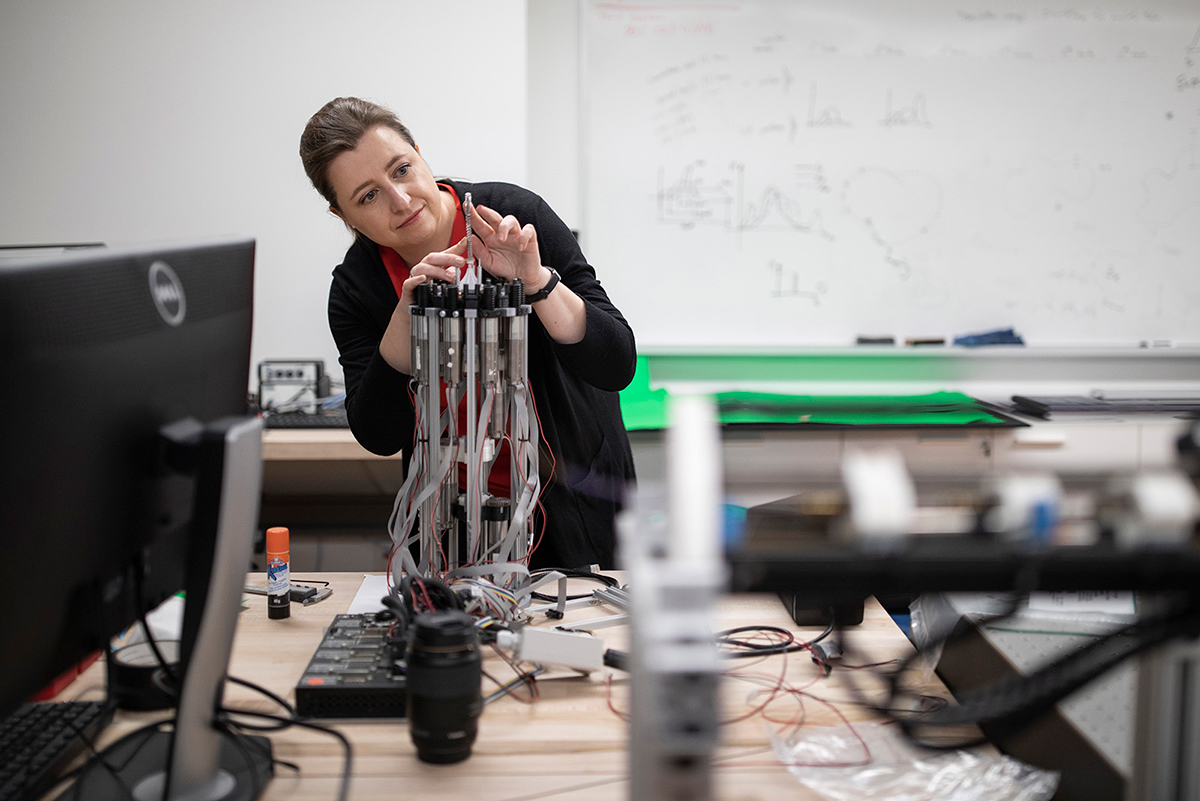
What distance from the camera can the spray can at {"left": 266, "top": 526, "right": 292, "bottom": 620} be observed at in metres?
1.23

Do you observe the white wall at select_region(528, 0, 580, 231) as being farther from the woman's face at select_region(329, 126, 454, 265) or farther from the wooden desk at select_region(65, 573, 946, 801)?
the wooden desk at select_region(65, 573, 946, 801)

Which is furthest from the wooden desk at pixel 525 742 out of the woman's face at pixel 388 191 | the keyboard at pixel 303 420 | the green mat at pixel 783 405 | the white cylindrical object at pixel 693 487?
the green mat at pixel 783 405

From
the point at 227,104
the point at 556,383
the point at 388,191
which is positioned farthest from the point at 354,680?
the point at 227,104

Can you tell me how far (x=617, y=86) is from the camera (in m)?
3.07

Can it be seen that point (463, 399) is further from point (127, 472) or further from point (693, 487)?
point (693, 487)

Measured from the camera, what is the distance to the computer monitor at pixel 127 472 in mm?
670

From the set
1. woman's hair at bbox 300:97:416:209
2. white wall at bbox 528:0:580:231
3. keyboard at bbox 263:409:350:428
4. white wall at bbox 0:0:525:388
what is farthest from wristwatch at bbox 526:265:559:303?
white wall at bbox 528:0:580:231

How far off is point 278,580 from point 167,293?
Result: 55 cm

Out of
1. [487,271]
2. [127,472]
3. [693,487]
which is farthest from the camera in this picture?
[487,271]

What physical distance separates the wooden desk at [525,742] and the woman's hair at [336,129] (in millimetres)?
757

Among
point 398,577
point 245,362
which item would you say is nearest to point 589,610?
point 398,577

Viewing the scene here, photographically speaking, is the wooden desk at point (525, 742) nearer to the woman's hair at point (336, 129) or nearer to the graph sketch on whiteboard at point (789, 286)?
the woman's hair at point (336, 129)

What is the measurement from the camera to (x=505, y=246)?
4.24 ft

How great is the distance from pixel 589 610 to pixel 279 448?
145 centimetres
